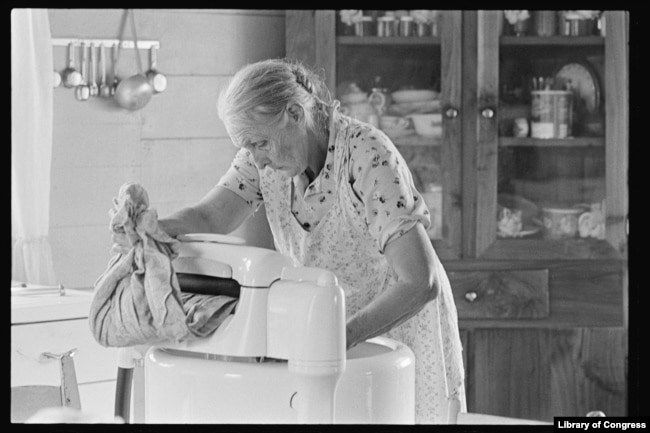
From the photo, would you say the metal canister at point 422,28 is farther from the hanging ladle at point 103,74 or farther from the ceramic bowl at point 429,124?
the hanging ladle at point 103,74

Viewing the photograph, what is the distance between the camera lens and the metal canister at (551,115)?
9.80 ft

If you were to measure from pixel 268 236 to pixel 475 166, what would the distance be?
2.10 ft

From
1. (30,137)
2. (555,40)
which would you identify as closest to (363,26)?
(555,40)

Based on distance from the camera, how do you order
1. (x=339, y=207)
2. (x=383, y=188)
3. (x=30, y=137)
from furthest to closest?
1. (x=30, y=137)
2. (x=339, y=207)
3. (x=383, y=188)

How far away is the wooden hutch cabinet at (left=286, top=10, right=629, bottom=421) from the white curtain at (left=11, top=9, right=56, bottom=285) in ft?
2.47

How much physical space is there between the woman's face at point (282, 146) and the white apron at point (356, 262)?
0.19ft

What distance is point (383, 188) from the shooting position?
149 centimetres

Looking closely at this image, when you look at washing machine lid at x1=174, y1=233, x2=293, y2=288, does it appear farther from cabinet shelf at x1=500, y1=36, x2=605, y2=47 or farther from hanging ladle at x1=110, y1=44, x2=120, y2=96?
cabinet shelf at x1=500, y1=36, x2=605, y2=47

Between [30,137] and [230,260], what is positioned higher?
[30,137]

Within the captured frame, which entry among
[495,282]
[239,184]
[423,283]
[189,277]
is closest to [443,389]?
[423,283]

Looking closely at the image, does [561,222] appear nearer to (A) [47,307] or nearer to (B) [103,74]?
(B) [103,74]

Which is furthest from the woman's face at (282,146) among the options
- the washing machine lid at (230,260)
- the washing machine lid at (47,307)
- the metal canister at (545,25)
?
the metal canister at (545,25)

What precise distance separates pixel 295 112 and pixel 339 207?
0.59 ft

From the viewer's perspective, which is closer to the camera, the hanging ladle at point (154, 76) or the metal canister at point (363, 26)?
the hanging ladle at point (154, 76)
